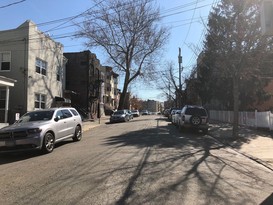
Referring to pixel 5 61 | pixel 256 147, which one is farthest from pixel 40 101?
pixel 256 147

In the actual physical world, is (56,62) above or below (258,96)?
above

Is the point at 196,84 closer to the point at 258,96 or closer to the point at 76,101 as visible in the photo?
the point at 258,96

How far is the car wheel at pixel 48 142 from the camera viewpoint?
1377cm

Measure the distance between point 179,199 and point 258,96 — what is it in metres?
31.2

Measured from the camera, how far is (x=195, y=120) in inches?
898

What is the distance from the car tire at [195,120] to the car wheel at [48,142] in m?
10.5

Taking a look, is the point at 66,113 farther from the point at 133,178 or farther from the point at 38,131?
the point at 133,178

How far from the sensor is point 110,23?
5019 cm

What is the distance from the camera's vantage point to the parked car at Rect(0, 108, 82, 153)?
13336 mm

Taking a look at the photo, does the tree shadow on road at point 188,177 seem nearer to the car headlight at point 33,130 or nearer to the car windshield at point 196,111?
the car headlight at point 33,130

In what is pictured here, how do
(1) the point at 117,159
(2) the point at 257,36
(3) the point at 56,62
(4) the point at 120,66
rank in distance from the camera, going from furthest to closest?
(4) the point at 120,66 → (3) the point at 56,62 → (2) the point at 257,36 → (1) the point at 117,159

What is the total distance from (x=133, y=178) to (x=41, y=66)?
2457cm

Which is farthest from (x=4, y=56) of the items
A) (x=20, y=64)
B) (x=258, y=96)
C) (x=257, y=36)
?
(x=258, y=96)

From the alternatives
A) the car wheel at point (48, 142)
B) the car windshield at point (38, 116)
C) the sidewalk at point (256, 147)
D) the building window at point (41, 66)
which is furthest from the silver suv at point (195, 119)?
the building window at point (41, 66)
